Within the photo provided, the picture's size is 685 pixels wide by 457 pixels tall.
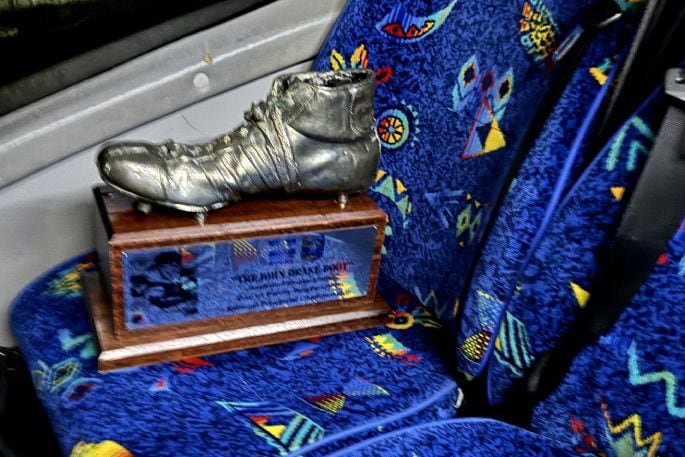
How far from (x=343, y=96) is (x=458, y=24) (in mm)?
213

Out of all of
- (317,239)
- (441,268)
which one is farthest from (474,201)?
(317,239)

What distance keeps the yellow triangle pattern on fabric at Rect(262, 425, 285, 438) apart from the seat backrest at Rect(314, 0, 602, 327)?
287 mm

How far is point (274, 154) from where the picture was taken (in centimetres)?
81

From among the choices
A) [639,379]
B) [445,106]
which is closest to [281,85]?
[445,106]

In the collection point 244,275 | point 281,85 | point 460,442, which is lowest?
point 460,442

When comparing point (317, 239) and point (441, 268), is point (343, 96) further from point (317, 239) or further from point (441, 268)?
point (441, 268)

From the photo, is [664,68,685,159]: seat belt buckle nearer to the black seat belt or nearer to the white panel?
the black seat belt

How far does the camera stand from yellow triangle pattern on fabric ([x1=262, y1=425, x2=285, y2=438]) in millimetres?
709

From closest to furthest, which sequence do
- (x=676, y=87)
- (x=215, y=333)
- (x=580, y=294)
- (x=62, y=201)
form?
(x=676, y=87)
(x=580, y=294)
(x=215, y=333)
(x=62, y=201)

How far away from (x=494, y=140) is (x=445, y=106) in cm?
9

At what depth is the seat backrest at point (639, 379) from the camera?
2.11ft

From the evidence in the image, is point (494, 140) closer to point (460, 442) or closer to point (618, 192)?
point (618, 192)

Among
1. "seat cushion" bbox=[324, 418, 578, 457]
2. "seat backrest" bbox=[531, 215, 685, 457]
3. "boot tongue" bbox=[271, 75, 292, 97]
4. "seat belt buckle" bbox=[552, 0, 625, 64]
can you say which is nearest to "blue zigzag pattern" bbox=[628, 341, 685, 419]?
"seat backrest" bbox=[531, 215, 685, 457]

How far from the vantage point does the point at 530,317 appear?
30.1 inches
